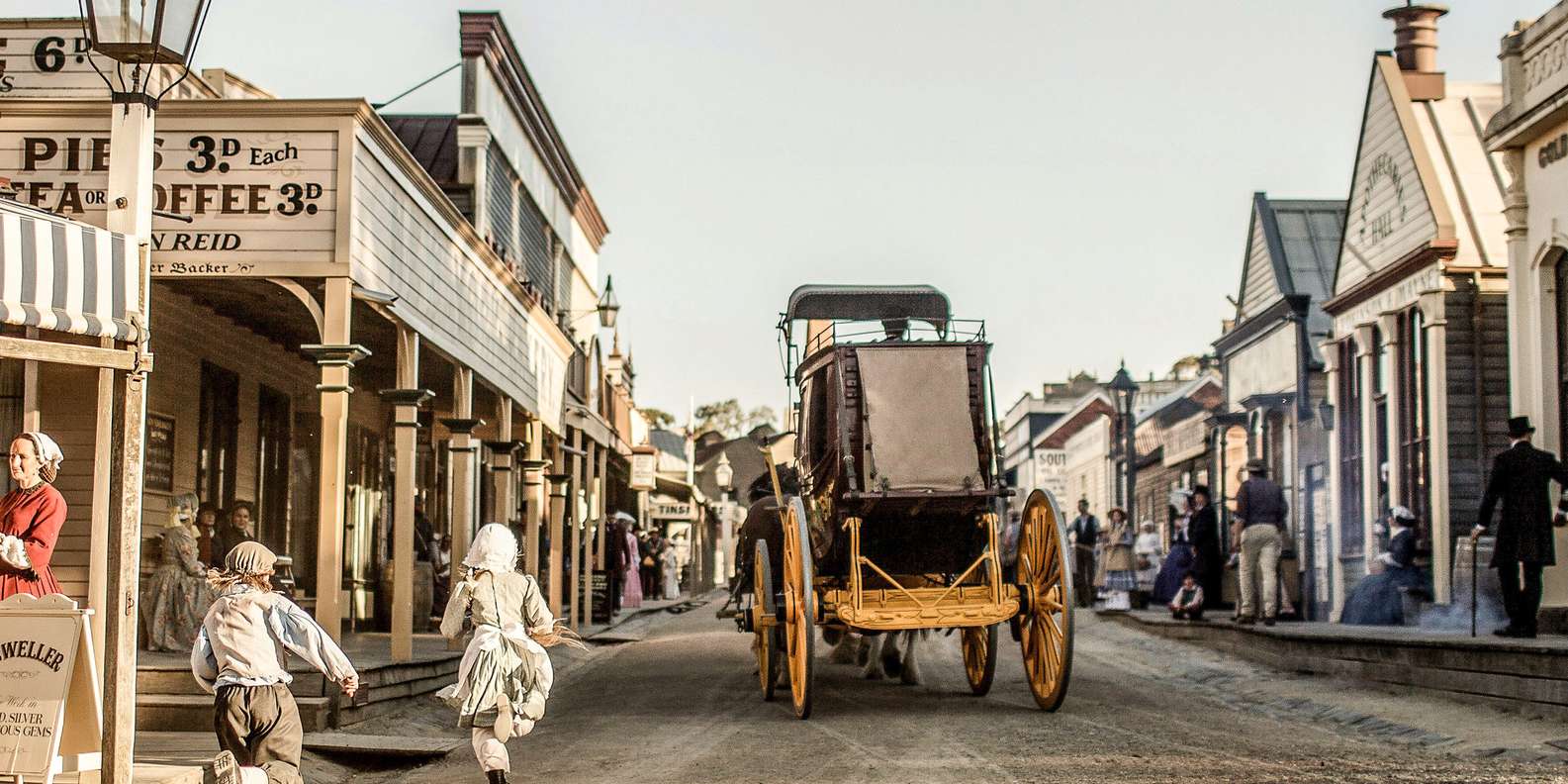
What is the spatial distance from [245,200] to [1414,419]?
14.1 metres

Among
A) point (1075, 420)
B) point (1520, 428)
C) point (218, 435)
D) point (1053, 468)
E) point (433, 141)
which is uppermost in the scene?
point (433, 141)

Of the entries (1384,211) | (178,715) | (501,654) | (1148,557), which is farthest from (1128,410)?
(501,654)

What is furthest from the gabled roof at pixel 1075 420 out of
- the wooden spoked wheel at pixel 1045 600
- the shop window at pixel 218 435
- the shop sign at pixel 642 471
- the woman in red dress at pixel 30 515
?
the woman in red dress at pixel 30 515

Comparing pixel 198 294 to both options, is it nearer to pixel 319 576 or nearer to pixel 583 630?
pixel 319 576

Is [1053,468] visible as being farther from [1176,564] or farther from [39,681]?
[39,681]

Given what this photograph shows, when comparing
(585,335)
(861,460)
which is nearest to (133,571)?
(861,460)

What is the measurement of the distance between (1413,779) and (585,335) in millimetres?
27332

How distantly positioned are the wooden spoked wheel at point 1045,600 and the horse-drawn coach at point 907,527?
1cm

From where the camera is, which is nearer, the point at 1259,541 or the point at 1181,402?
the point at 1259,541

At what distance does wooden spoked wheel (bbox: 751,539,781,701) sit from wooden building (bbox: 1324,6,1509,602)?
920cm

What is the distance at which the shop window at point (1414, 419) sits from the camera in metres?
20.5

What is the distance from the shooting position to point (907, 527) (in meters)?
13.1

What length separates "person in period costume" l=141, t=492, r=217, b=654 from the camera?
13.8 metres

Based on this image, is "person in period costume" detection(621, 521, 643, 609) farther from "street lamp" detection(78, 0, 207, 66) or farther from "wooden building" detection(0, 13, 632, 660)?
"street lamp" detection(78, 0, 207, 66)
